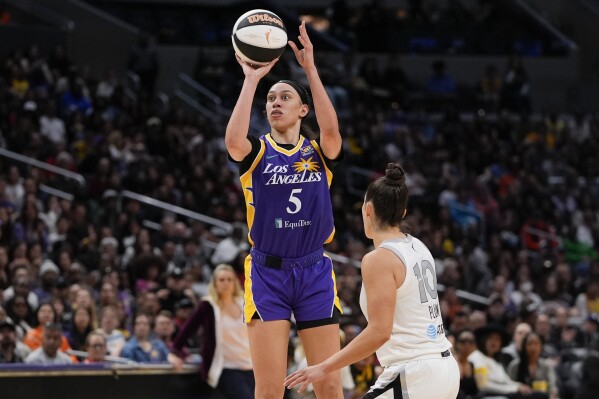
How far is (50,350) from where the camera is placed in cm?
1023

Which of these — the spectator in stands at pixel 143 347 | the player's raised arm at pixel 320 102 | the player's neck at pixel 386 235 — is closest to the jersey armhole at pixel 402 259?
the player's neck at pixel 386 235

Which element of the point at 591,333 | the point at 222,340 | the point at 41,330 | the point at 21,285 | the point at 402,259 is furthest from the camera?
the point at 591,333

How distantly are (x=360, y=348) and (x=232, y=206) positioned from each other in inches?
471

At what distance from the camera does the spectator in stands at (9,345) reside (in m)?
10.3

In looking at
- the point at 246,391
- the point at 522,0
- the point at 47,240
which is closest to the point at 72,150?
the point at 47,240

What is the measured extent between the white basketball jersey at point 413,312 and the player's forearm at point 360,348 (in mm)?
197

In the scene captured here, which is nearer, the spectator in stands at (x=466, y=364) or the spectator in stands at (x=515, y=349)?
the spectator in stands at (x=466, y=364)

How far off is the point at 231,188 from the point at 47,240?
3.94 m

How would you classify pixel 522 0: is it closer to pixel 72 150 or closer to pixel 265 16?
pixel 72 150

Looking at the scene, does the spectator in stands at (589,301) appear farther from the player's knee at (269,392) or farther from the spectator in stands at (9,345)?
the player's knee at (269,392)

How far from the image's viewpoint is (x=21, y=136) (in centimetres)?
1686

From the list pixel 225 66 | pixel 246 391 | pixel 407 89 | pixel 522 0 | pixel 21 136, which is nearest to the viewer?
pixel 246 391

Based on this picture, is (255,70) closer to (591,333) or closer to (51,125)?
(591,333)

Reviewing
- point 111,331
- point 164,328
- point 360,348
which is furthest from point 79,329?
point 360,348
